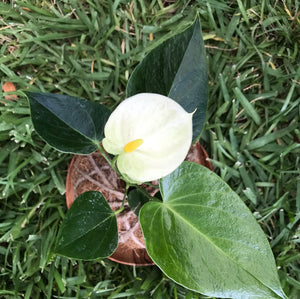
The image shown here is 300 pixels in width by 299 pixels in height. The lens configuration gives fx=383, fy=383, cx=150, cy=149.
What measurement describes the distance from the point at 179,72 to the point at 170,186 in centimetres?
18

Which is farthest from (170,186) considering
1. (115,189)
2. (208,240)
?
(115,189)

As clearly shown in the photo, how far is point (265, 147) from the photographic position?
3.07ft

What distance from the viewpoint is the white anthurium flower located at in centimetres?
45

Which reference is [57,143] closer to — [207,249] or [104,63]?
[207,249]

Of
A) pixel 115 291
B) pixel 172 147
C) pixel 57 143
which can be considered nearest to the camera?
pixel 172 147

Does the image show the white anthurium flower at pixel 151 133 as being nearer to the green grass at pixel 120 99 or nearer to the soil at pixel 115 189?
the soil at pixel 115 189

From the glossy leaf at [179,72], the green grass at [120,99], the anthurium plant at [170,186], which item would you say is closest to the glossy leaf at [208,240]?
the anthurium plant at [170,186]

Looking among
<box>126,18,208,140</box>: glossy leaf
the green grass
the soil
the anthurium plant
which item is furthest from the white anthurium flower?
the green grass

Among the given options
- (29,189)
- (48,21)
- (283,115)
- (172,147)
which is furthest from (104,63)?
(172,147)

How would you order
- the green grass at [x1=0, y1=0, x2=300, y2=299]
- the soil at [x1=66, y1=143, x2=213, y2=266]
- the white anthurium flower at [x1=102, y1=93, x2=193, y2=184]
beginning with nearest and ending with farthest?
the white anthurium flower at [x1=102, y1=93, x2=193, y2=184], the soil at [x1=66, y1=143, x2=213, y2=266], the green grass at [x1=0, y1=0, x2=300, y2=299]

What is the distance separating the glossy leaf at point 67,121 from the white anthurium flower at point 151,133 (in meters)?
0.13

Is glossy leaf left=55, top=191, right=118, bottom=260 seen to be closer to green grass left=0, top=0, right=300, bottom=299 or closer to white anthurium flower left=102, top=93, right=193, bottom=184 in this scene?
white anthurium flower left=102, top=93, right=193, bottom=184

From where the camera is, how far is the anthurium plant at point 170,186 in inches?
18.2

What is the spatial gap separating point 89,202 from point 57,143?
0.35ft
